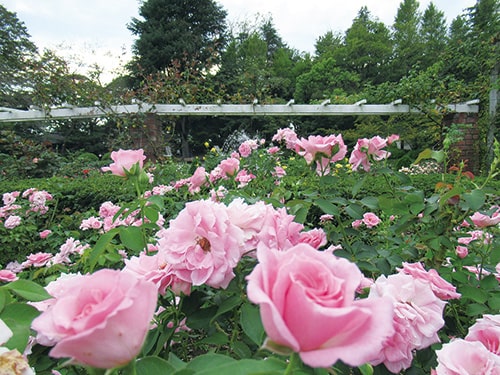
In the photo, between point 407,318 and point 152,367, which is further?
point 407,318

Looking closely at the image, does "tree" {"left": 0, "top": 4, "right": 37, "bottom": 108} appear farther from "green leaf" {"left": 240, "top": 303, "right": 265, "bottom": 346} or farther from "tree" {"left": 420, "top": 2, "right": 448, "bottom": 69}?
"tree" {"left": 420, "top": 2, "right": 448, "bottom": 69}

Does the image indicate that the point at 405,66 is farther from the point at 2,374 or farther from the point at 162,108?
the point at 2,374

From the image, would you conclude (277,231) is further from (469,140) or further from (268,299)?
(469,140)

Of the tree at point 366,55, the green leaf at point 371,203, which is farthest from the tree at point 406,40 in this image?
the green leaf at point 371,203

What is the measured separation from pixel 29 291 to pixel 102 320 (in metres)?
0.32

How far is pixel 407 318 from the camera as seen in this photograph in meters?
0.45

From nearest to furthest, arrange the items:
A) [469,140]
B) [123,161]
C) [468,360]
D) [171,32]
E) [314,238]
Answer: [468,360] < [314,238] < [123,161] < [469,140] < [171,32]

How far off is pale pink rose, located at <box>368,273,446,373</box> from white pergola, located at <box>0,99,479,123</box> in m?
Result: 6.17

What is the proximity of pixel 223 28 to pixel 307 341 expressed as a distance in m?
18.6

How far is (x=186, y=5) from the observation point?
15.9m

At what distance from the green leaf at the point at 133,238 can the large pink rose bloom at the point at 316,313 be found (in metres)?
0.50

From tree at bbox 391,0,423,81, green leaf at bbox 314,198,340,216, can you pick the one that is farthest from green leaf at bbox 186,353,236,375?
tree at bbox 391,0,423,81

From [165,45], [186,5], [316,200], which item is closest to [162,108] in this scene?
[316,200]

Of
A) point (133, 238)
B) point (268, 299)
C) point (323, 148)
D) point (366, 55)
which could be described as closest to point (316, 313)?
point (268, 299)
